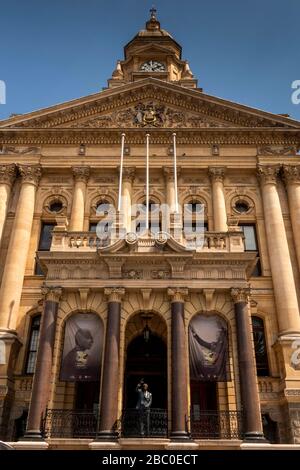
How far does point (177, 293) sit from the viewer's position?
1850 cm

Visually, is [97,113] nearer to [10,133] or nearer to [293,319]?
[10,133]

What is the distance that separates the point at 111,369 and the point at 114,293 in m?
3.12

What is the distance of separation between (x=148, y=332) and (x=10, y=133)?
15.6 metres

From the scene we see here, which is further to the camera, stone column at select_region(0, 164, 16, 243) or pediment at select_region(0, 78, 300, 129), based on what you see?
pediment at select_region(0, 78, 300, 129)

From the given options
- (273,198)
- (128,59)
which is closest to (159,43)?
(128,59)

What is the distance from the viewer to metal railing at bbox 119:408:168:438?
53.2ft

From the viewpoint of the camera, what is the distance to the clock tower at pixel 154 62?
36.5 meters

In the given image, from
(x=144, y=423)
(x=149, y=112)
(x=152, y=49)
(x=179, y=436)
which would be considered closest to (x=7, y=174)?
(x=149, y=112)

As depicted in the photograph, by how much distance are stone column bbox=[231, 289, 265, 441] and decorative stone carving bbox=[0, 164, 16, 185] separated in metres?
15.4

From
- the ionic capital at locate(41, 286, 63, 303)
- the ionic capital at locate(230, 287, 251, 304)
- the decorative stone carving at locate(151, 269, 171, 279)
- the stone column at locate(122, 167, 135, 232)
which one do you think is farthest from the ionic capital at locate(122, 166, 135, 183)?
the ionic capital at locate(230, 287, 251, 304)

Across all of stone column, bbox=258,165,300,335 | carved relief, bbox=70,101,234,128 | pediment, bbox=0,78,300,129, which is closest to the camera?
stone column, bbox=258,165,300,335

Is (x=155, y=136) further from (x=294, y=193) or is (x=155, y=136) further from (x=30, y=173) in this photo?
(x=294, y=193)

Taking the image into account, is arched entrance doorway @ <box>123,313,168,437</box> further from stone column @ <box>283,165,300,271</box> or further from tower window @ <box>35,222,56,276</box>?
stone column @ <box>283,165,300,271</box>

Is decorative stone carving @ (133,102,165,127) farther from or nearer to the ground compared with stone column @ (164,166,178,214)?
farther from the ground
